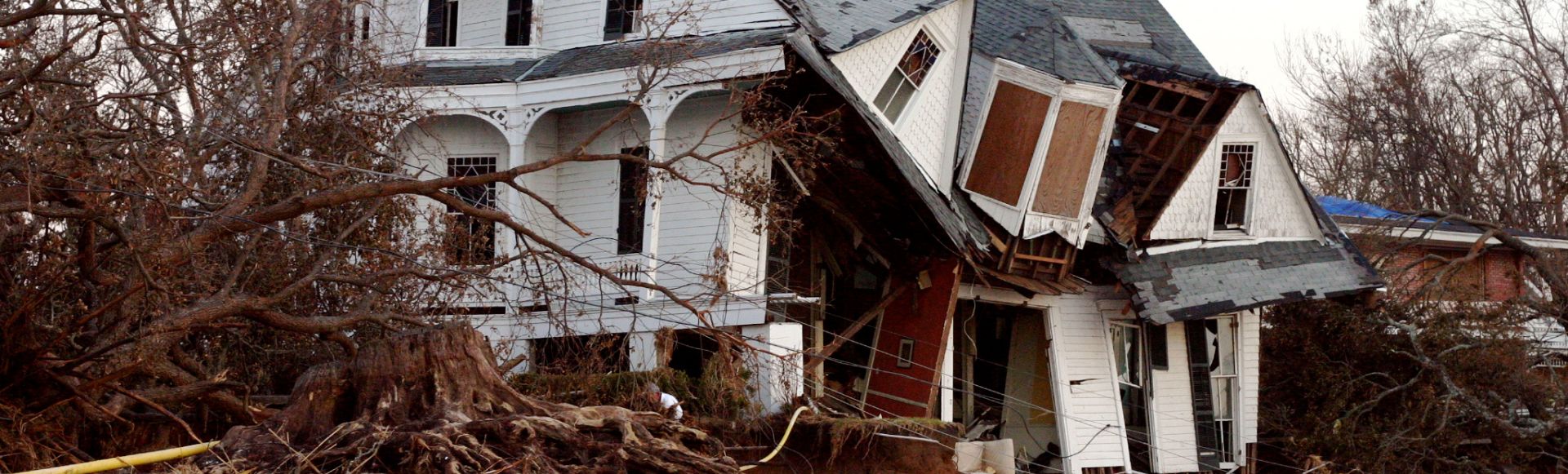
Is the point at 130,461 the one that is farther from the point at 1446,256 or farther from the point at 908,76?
the point at 1446,256

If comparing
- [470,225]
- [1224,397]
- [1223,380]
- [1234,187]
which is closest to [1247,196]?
[1234,187]

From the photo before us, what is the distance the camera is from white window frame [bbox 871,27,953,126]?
18.7 m

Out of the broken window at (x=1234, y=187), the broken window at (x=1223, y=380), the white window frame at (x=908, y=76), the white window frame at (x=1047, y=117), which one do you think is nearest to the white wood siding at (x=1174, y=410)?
the broken window at (x=1223, y=380)

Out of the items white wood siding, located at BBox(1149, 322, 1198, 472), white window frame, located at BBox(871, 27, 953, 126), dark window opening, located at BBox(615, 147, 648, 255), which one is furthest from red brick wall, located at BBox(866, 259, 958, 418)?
white wood siding, located at BBox(1149, 322, 1198, 472)

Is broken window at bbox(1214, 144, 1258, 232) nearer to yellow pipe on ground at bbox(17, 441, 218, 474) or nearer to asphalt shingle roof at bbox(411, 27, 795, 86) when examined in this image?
asphalt shingle roof at bbox(411, 27, 795, 86)

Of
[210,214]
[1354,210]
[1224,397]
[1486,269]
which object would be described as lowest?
[1224,397]

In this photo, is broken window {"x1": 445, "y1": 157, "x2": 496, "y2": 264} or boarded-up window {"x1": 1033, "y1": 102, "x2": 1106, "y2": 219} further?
boarded-up window {"x1": 1033, "y1": 102, "x2": 1106, "y2": 219}

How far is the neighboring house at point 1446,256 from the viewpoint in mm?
26703

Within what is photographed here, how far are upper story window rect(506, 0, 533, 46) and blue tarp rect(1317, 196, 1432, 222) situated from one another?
1723cm

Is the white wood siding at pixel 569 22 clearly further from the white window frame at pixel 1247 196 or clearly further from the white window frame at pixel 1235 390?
the white window frame at pixel 1235 390

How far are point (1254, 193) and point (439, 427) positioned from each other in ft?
51.8

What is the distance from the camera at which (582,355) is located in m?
16.4

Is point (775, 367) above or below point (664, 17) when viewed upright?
below

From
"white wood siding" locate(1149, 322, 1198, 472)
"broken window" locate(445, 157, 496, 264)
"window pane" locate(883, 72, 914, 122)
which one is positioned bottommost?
"white wood siding" locate(1149, 322, 1198, 472)
